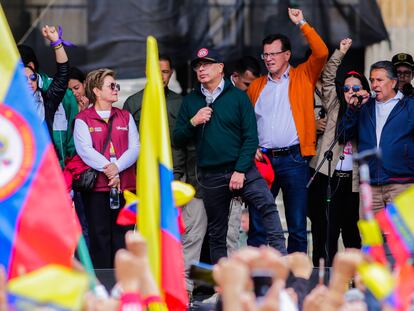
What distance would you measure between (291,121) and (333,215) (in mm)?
858

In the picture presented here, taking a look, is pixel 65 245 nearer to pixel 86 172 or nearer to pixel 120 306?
pixel 120 306

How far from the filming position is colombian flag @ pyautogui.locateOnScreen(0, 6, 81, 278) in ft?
18.5

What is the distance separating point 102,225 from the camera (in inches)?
360

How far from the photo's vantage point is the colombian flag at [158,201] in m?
6.52

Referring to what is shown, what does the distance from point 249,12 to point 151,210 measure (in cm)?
510

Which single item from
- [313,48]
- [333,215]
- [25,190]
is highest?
[313,48]

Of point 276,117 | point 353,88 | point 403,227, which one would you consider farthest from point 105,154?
point 403,227

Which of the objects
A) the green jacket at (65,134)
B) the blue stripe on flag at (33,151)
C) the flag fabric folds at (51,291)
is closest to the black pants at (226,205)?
the green jacket at (65,134)

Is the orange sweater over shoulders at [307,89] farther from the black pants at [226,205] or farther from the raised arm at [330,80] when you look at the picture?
the black pants at [226,205]

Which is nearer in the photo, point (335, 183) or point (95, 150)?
point (95, 150)

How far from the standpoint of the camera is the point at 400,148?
8.92 m

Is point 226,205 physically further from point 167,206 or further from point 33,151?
point 33,151

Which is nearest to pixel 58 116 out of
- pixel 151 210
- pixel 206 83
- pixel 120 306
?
pixel 206 83

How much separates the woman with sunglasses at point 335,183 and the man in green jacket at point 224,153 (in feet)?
2.55
